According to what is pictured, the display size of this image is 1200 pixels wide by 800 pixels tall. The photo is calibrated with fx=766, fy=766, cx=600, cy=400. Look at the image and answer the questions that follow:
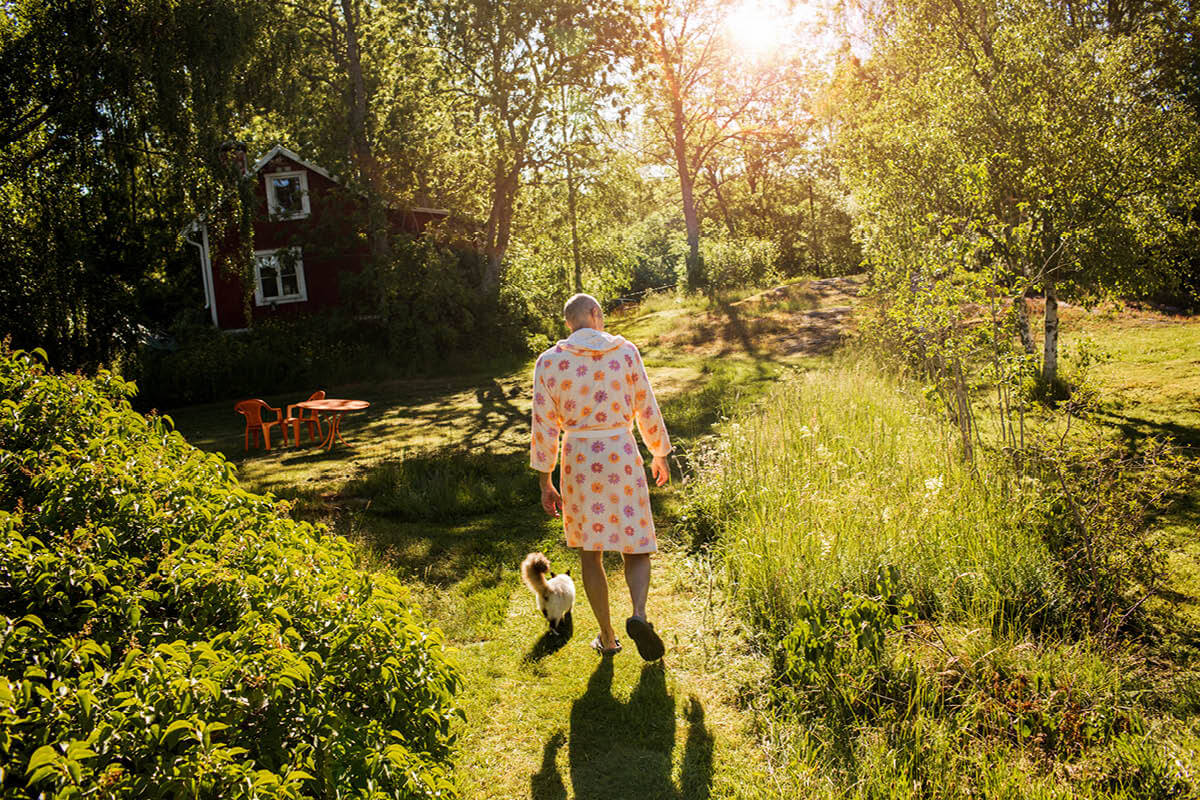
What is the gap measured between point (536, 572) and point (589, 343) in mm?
1658

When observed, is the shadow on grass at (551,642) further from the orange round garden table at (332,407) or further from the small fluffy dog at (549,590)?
the orange round garden table at (332,407)

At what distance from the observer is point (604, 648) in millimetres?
4855

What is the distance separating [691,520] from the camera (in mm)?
7117

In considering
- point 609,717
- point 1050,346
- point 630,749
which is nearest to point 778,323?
point 1050,346

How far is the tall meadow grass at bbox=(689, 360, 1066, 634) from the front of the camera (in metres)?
4.86

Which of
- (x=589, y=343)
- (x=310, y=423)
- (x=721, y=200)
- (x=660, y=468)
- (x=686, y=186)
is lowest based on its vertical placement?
(x=310, y=423)

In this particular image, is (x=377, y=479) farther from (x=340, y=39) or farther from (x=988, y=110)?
(x=340, y=39)

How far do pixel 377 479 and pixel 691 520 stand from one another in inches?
165

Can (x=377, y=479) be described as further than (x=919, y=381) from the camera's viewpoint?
No

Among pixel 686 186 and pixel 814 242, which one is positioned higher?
pixel 686 186

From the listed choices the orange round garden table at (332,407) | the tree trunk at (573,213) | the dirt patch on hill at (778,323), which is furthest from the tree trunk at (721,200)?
the orange round garden table at (332,407)

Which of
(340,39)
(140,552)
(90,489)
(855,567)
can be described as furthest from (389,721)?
(340,39)

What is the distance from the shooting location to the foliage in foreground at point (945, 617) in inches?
134

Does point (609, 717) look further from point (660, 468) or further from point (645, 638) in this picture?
point (660, 468)
